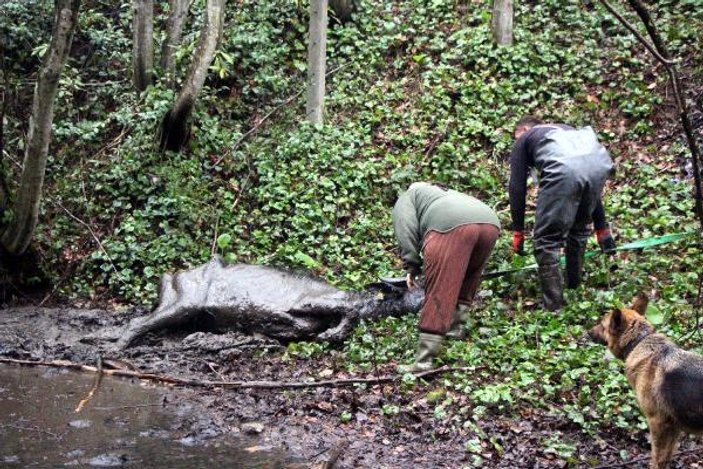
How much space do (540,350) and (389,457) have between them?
1.97m

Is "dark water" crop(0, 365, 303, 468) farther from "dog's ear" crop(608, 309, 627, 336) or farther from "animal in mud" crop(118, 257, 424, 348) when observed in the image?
"dog's ear" crop(608, 309, 627, 336)

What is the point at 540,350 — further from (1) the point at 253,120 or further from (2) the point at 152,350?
(1) the point at 253,120

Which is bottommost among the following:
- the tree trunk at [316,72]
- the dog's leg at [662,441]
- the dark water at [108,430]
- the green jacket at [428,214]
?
the dark water at [108,430]

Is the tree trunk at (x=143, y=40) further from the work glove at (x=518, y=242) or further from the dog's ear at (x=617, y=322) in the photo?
the dog's ear at (x=617, y=322)

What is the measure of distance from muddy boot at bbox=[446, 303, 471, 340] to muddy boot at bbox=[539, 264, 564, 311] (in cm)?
86

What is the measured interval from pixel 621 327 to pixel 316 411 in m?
2.54

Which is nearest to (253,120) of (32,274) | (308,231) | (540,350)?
(308,231)

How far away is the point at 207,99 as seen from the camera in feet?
41.3

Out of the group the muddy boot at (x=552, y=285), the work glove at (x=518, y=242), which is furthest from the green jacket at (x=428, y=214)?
the work glove at (x=518, y=242)

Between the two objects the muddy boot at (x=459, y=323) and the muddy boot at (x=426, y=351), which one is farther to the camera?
the muddy boot at (x=459, y=323)

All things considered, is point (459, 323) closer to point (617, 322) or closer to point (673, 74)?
point (617, 322)

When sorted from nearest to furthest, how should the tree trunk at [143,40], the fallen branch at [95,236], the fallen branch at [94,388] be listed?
the fallen branch at [94,388] < the fallen branch at [95,236] < the tree trunk at [143,40]

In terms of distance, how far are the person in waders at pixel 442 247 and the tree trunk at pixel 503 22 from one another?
594 centimetres

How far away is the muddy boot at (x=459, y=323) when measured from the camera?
7644 mm
